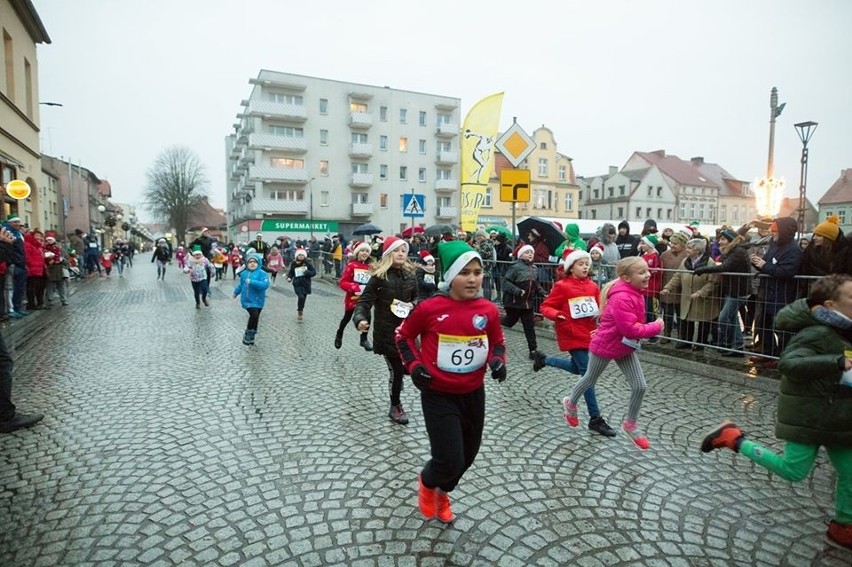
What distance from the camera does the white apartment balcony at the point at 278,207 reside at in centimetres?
5175

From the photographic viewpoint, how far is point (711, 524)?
10.7 ft

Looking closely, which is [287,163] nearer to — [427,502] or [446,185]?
[446,185]

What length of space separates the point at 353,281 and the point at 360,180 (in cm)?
4824

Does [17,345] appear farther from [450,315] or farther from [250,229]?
[250,229]

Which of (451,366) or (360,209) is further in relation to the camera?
(360,209)

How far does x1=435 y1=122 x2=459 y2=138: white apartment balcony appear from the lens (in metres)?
58.6

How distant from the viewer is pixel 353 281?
8328 mm

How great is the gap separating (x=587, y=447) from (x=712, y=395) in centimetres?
258

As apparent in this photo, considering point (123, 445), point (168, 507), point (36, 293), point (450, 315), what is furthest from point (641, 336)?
point (36, 293)

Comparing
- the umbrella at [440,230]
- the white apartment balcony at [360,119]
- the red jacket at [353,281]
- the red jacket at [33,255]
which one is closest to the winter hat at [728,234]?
the red jacket at [353,281]

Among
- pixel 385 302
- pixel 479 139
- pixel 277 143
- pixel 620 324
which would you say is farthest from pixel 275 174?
pixel 620 324

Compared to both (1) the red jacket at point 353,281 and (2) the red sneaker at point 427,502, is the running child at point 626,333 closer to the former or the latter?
(2) the red sneaker at point 427,502

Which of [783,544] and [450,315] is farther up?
[450,315]

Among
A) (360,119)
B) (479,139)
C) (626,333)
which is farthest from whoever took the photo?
(360,119)
